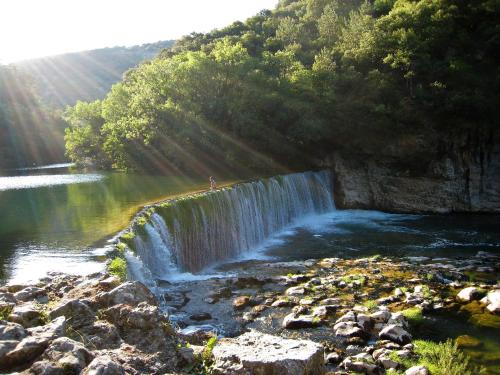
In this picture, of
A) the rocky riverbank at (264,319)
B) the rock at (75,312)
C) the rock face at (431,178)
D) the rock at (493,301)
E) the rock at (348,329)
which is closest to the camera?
the rocky riverbank at (264,319)

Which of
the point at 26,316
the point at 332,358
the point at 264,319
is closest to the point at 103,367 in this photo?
the point at 26,316

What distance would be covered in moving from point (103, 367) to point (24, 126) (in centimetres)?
7458

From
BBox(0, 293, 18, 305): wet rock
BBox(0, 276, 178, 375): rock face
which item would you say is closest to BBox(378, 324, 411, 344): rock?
BBox(0, 276, 178, 375): rock face

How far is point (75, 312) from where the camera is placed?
25.8ft

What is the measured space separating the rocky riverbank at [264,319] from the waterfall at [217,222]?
1904mm

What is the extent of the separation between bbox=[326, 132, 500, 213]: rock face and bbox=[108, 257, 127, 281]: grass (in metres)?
21.6

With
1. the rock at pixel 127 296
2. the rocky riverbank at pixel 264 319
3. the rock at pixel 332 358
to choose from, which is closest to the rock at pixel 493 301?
the rocky riverbank at pixel 264 319

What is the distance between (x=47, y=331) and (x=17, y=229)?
43.8ft

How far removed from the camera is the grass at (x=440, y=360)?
8846 mm

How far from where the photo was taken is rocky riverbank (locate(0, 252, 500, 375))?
657 centimetres

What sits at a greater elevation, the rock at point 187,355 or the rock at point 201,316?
the rock at point 187,355

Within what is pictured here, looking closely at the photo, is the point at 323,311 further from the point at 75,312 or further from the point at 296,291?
the point at 75,312

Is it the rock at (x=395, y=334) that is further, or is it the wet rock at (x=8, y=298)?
the rock at (x=395, y=334)

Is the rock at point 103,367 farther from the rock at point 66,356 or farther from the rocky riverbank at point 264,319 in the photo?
the rock at point 66,356
